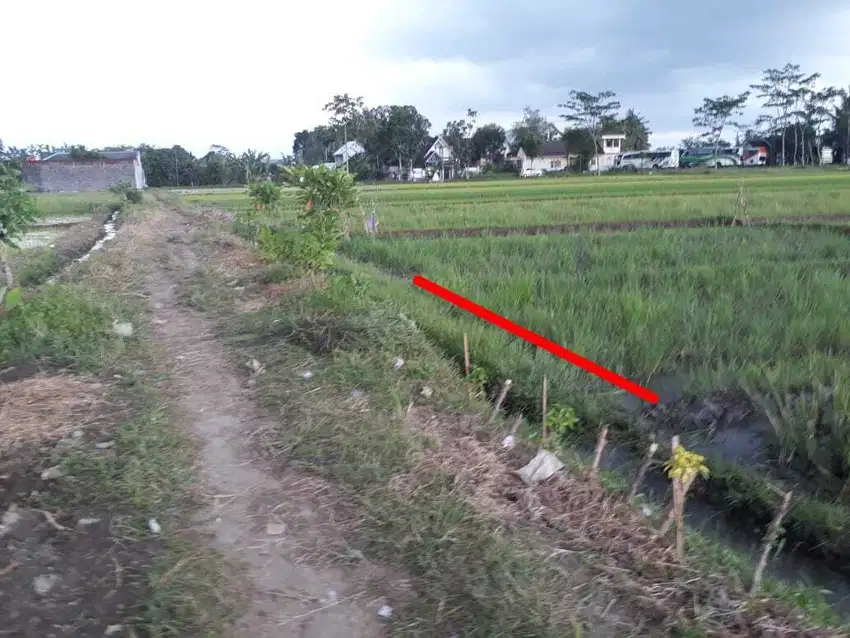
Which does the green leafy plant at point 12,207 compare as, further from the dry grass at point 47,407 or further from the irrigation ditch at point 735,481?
the irrigation ditch at point 735,481

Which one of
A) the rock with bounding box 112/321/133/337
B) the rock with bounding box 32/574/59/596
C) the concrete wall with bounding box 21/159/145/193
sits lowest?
the rock with bounding box 32/574/59/596

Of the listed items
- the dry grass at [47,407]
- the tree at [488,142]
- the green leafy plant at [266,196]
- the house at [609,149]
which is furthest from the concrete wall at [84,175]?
the dry grass at [47,407]

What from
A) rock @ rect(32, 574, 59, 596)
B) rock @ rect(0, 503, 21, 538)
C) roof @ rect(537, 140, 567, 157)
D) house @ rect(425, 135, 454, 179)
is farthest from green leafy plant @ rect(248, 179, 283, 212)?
roof @ rect(537, 140, 567, 157)

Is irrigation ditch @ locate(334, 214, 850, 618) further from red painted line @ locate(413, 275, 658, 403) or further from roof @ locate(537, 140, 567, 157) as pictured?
roof @ locate(537, 140, 567, 157)

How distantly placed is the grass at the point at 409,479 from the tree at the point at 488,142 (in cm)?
5427

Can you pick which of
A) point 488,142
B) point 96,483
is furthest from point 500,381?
point 488,142

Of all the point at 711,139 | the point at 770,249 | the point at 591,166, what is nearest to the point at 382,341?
the point at 770,249

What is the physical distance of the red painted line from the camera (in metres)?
5.60

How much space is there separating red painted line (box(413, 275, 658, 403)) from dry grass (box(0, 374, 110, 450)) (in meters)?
3.64

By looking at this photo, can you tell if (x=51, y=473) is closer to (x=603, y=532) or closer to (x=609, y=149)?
(x=603, y=532)

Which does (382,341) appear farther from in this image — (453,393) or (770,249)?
(770,249)

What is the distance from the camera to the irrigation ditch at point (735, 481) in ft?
12.4

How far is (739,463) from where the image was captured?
4.73 meters

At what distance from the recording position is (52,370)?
514cm
